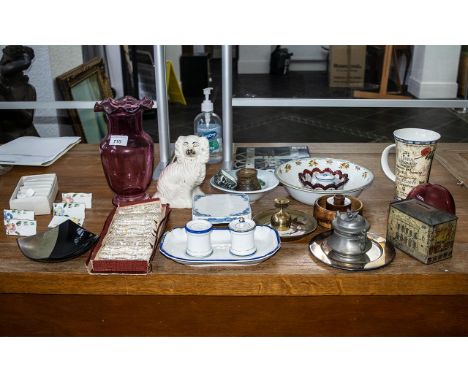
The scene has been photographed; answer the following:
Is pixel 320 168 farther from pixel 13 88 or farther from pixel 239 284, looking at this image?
pixel 13 88

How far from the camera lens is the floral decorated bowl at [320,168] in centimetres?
135

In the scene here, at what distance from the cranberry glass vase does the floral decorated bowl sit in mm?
357

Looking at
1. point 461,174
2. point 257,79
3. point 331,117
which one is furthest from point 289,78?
point 461,174

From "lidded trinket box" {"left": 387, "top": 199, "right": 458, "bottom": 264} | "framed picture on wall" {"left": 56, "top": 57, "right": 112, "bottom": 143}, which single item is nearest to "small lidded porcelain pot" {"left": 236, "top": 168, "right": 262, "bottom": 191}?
"lidded trinket box" {"left": 387, "top": 199, "right": 458, "bottom": 264}

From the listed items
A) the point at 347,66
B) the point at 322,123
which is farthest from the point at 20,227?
the point at 347,66

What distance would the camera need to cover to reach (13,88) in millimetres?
2322

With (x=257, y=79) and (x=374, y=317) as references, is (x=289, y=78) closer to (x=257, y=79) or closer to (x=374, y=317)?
(x=257, y=79)

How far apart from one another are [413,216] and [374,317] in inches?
9.1

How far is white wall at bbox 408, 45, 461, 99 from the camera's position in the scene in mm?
5398

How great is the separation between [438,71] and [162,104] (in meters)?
4.55

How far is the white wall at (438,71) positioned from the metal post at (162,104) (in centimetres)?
439

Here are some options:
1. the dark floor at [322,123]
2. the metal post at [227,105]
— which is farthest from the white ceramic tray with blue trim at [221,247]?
the dark floor at [322,123]

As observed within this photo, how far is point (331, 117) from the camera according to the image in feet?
15.9

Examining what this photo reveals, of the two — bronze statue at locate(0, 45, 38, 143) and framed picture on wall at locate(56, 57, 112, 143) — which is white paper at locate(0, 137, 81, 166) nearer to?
bronze statue at locate(0, 45, 38, 143)
